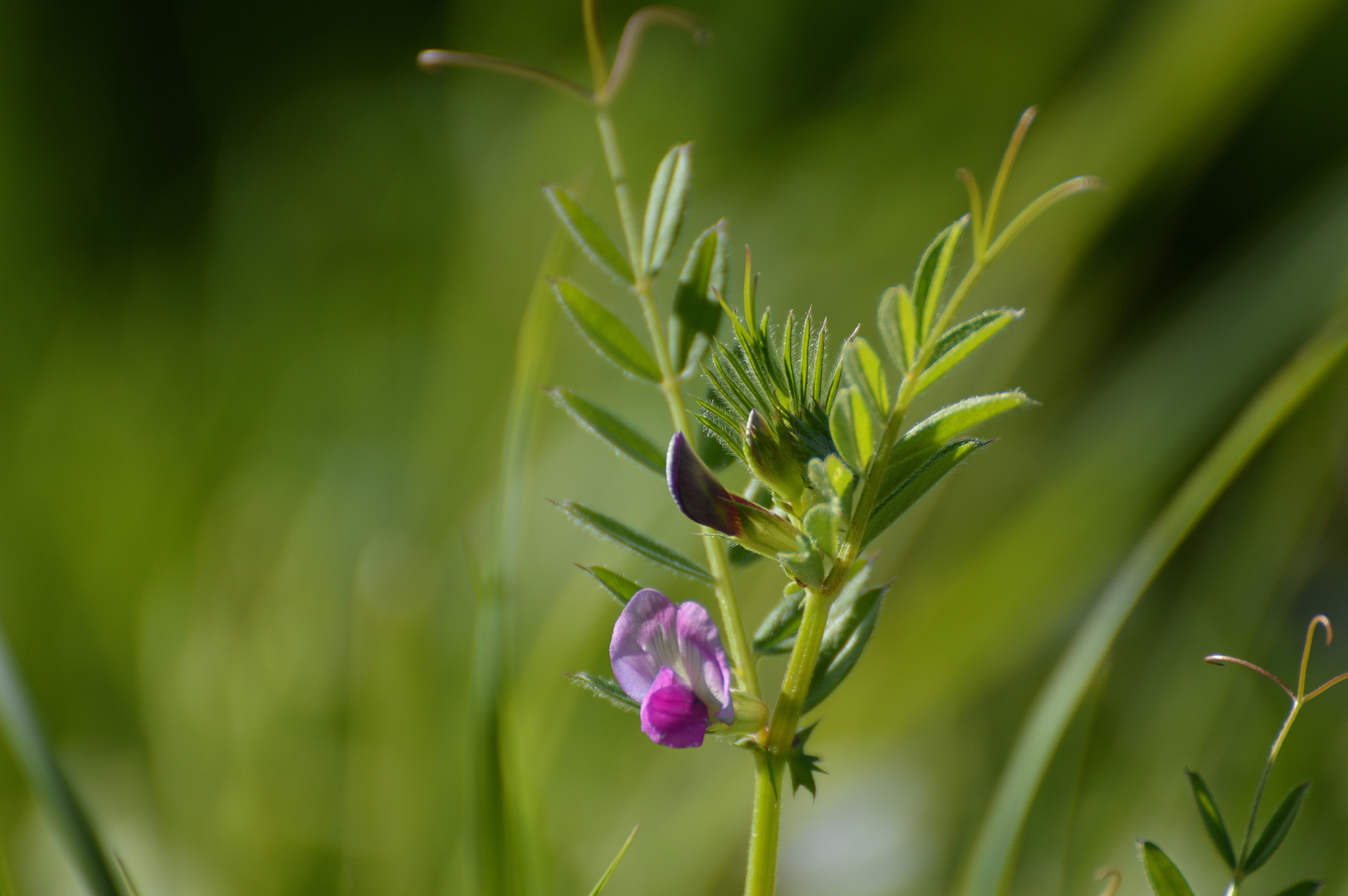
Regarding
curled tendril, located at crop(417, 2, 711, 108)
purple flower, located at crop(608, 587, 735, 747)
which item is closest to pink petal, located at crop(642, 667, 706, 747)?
purple flower, located at crop(608, 587, 735, 747)

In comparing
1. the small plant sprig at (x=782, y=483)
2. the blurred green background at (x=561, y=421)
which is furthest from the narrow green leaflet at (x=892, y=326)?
the blurred green background at (x=561, y=421)

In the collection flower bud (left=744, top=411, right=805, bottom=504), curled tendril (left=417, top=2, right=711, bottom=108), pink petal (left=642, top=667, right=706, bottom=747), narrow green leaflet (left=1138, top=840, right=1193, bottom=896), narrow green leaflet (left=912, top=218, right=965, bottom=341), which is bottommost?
narrow green leaflet (left=1138, top=840, right=1193, bottom=896)

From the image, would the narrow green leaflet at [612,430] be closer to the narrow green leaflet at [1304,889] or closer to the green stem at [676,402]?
the green stem at [676,402]

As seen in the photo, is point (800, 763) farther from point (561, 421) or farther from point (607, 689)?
point (561, 421)

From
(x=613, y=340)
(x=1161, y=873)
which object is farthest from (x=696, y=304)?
(x=1161, y=873)

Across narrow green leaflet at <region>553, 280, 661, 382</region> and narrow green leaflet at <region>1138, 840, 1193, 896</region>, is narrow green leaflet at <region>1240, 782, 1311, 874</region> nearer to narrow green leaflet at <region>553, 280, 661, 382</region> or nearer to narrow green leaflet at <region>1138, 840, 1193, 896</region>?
narrow green leaflet at <region>1138, 840, 1193, 896</region>

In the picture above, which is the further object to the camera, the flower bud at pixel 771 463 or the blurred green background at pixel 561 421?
the blurred green background at pixel 561 421

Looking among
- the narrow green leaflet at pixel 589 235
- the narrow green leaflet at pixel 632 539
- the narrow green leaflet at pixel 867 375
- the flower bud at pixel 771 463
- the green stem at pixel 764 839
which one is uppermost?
→ the narrow green leaflet at pixel 589 235
